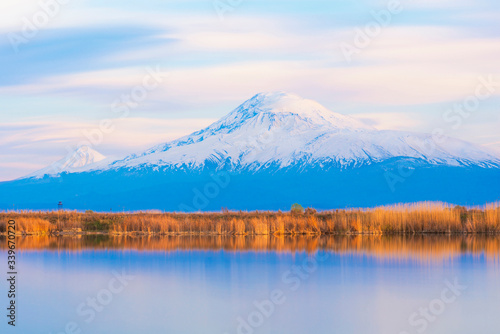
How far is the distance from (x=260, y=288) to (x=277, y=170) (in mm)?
133678

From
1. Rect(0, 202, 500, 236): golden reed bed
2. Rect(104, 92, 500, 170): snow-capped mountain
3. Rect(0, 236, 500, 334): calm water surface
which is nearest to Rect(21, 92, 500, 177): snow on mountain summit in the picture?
Rect(104, 92, 500, 170): snow-capped mountain

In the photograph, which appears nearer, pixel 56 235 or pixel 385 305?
pixel 385 305

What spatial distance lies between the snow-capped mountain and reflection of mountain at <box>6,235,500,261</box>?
116 metres

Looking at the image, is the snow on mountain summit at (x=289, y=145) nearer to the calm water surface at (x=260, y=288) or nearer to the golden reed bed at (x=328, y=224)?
the golden reed bed at (x=328, y=224)

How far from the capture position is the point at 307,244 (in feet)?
112

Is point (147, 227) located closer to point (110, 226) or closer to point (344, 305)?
point (110, 226)

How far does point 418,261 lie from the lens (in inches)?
1067

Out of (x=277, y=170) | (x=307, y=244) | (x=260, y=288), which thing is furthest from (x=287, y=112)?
(x=260, y=288)

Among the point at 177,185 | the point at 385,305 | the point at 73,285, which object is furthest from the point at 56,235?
the point at 177,185

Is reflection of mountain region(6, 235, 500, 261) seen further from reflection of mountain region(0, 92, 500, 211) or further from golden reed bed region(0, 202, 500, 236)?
reflection of mountain region(0, 92, 500, 211)

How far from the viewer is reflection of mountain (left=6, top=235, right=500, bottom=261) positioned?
98.6 feet

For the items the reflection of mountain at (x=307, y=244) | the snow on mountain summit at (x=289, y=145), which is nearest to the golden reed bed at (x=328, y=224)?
the reflection of mountain at (x=307, y=244)

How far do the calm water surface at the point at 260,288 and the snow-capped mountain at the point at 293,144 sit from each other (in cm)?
12394

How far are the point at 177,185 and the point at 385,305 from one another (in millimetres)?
129834
